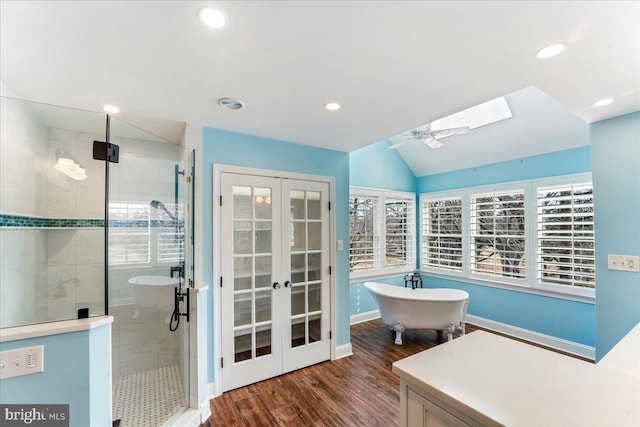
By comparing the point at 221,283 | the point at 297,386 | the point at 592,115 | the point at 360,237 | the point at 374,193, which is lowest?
the point at 297,386

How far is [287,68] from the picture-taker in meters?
1.58

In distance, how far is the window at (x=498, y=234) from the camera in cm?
368

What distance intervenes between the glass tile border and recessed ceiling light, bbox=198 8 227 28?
1.66 m

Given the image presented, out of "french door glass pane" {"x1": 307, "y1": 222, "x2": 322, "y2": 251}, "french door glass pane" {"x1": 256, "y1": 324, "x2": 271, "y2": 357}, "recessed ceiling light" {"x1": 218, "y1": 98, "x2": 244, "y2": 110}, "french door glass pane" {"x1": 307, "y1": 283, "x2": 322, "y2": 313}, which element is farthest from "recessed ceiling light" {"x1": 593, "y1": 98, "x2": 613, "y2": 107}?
"french door glass pane" {"x1": 256, "y1": 324, "x2": 271, "y2": 357}

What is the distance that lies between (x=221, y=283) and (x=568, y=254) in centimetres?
396

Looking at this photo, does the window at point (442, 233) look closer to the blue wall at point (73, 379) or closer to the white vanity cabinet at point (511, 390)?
the white vanity cabinet at point (511, 390)

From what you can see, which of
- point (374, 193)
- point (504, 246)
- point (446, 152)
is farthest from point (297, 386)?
point (446, 152)

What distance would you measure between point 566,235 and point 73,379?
15.2 feet

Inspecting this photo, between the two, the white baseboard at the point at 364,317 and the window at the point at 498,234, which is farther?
the white baseboard at the point at 364,317

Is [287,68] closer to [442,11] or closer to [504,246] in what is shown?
[442,11]

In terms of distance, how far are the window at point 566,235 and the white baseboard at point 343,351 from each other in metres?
2.58

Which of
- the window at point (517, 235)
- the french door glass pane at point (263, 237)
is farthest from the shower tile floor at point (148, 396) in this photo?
the window at point (517, 235)

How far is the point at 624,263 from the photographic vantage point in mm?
2182

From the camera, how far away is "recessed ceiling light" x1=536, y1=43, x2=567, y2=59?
137 cm
